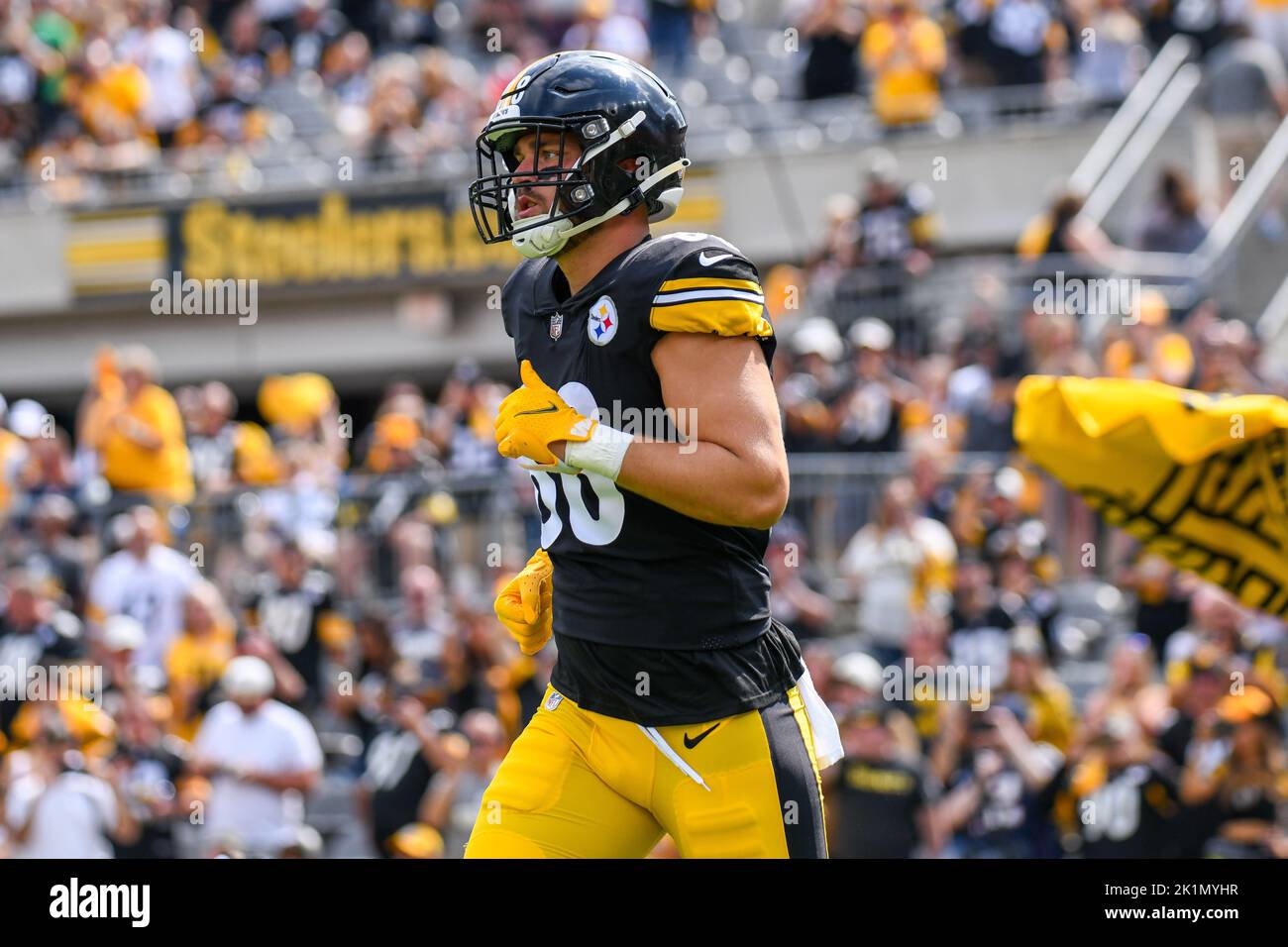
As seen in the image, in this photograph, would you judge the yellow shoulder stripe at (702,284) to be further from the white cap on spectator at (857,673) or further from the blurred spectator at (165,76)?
the blurred spectator at (165,76)

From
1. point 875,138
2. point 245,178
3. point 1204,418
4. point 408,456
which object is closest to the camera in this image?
point 1204,418

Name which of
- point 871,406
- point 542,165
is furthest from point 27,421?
point 542,165

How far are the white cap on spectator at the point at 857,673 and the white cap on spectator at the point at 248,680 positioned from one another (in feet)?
9.31

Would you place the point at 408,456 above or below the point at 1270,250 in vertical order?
below

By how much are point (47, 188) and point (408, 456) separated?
25.8 ft

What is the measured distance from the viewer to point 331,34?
1784 centimetres

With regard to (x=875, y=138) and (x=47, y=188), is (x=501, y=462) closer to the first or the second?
(x=875, y=138)

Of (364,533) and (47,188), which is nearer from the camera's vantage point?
(364,533)

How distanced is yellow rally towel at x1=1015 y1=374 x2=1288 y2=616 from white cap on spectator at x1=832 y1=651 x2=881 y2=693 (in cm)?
274

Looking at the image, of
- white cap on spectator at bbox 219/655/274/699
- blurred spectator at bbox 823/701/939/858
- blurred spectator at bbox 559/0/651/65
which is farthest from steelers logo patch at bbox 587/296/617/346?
blurred spectator at bbox 559/0/651/65

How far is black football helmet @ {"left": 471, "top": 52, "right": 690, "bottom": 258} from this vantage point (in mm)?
4430

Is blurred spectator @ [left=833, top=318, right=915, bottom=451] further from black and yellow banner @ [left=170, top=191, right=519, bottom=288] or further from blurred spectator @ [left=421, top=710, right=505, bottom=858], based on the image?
black and yellow banner @ [left=170, top=191, right=519, bottom=288]

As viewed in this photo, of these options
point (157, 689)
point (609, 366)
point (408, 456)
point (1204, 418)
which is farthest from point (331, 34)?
point (609, 366)

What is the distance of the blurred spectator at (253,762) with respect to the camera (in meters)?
9.84
